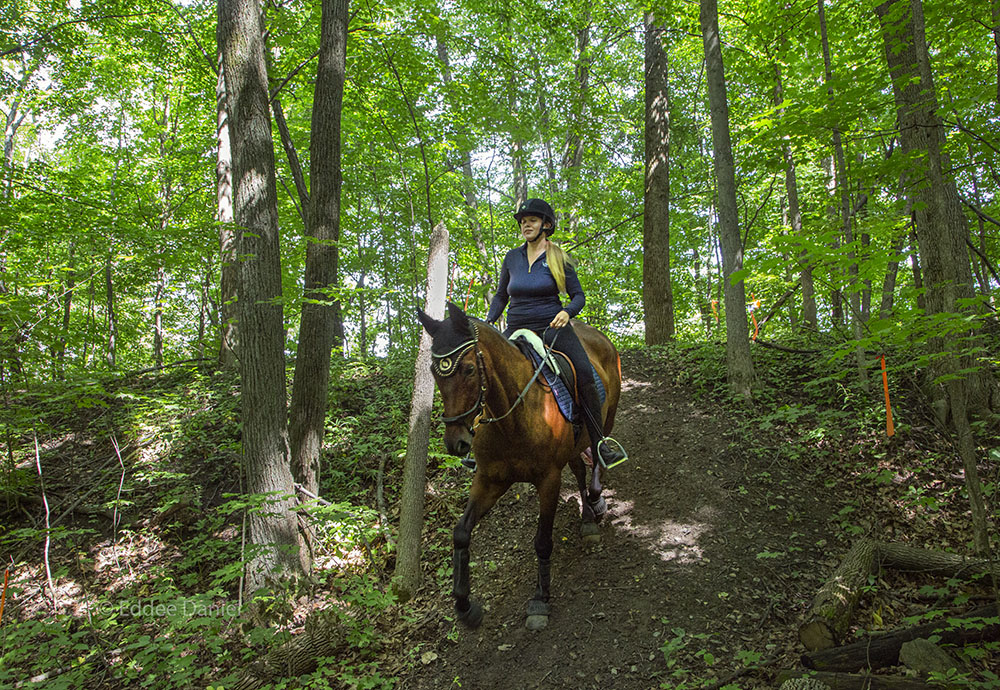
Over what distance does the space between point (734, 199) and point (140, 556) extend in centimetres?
979

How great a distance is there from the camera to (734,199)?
7527mm

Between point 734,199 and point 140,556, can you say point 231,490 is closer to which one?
point 140,556

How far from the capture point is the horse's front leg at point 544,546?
438 centimetres

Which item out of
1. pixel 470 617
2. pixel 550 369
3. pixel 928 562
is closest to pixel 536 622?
pixel 470 617

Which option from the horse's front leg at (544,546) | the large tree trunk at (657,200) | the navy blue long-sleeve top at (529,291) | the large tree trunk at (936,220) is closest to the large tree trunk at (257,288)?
the navy blue long-sleeve top at (529,291)

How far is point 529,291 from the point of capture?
4836 mm

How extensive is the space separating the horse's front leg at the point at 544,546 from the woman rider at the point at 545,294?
71cm

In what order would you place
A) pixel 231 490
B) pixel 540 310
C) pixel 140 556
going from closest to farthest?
pixel 540 310, pixel 140 556, pixel 231 490

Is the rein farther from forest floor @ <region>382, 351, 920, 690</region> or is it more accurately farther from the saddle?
forest floor @ <region>382, 351, 920, 690</region>

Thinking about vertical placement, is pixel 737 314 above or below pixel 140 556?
above

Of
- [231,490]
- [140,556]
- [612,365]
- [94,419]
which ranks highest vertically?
[612,365]

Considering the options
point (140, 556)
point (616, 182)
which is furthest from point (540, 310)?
point (616, 182)

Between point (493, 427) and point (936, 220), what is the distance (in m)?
3.83

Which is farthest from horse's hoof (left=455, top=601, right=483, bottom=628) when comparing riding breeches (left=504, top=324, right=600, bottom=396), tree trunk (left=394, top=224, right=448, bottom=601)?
Result: riding breeches (left=504, top=324, right=600, bottom=396)
